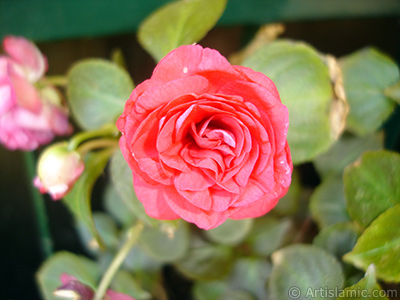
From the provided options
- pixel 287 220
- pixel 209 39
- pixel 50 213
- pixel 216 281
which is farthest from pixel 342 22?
pixel 50 213

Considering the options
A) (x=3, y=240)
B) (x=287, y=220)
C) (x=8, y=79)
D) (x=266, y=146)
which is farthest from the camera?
(x=3, y=240)

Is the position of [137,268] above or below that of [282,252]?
below

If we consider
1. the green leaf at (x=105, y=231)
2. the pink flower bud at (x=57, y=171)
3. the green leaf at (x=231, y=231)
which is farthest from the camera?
the green leaf at (x=105, y=231)

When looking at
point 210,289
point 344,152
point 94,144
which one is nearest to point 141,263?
point 210,289

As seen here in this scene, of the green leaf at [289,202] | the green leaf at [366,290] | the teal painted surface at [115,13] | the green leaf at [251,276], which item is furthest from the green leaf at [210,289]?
the teal painted surface at [115,13]

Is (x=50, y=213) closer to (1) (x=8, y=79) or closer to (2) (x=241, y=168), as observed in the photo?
(1) (x=8, y=79)

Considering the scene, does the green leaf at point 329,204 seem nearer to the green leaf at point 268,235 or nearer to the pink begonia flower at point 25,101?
the green leaf at point 268,235

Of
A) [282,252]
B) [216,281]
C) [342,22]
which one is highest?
[342,22]
